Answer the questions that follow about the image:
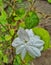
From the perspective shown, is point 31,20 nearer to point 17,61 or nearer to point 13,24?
point 13,24

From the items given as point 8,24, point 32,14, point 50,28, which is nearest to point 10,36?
point 8,24

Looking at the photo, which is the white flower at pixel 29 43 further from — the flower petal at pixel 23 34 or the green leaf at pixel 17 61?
the green leaf at pixel 17 61

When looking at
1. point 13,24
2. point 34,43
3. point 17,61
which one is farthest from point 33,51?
point 17,61

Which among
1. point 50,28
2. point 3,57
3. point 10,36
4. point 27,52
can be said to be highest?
point 27,52

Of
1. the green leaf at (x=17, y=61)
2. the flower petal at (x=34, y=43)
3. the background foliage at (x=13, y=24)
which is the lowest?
the green leaf at (x=17, y=61)

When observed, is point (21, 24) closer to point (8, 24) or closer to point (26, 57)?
point (8, 24)

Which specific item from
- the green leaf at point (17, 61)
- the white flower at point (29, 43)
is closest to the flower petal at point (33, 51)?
the white flower at point (29, 43)
